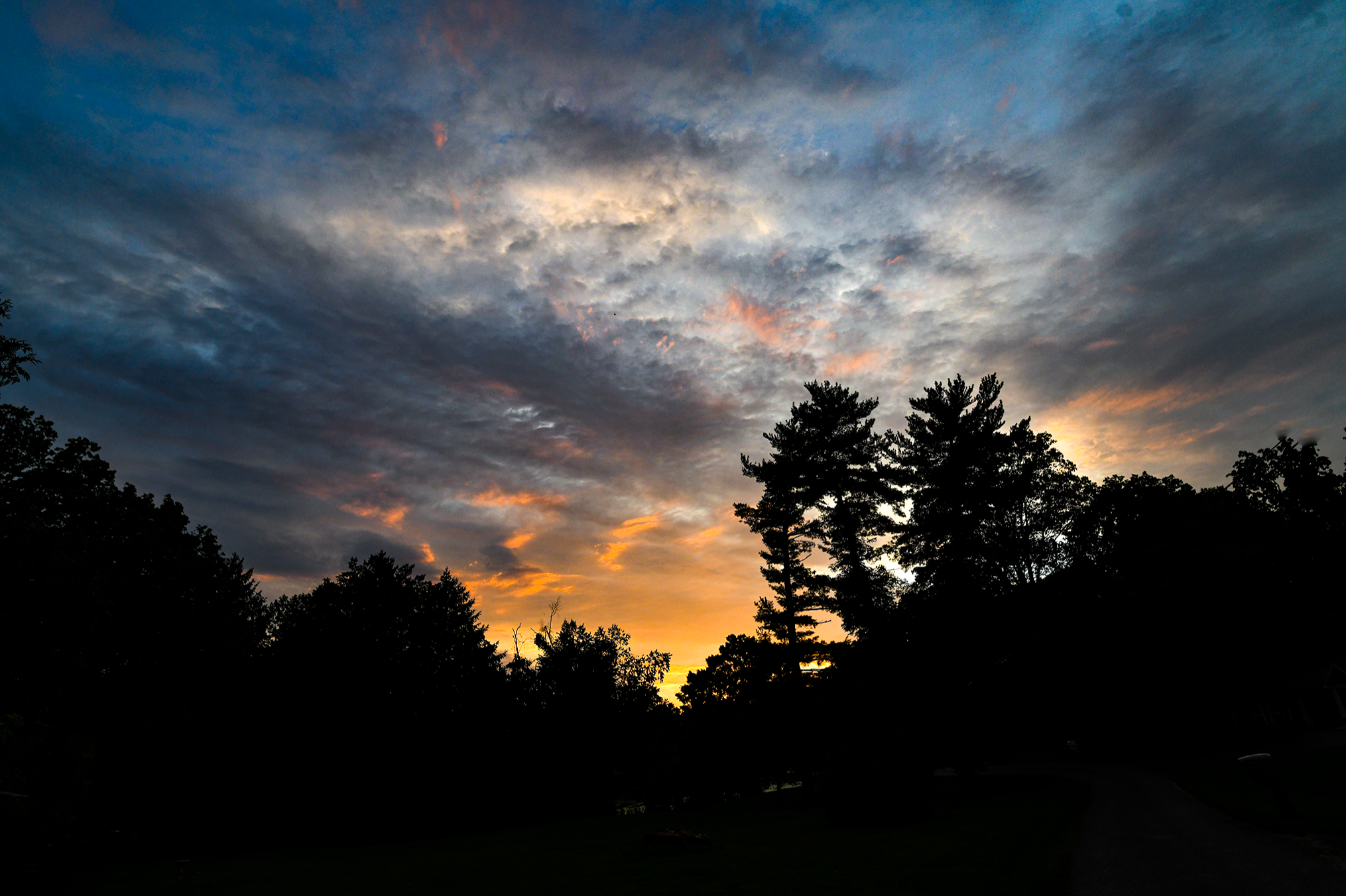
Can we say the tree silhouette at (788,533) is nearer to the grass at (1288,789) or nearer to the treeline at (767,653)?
the treeline at (767,653)

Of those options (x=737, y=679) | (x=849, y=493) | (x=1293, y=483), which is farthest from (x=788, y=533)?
(x=1293, y=483)

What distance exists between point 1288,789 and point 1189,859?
42.2ft

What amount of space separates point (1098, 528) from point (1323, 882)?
53503 mm

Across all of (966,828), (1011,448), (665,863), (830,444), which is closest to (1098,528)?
(1011,448)

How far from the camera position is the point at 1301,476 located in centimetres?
6994

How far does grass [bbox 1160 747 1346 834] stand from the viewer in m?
15.4

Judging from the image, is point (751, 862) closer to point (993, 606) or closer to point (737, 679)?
point (993, 606)

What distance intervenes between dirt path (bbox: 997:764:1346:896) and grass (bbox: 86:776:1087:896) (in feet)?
2.45

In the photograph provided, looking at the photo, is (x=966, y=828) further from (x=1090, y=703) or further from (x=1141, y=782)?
(x=1090, y=703)

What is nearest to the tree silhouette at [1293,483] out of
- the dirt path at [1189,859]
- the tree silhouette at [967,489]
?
the tree silhouette at [967,489]

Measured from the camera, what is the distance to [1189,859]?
1316 cm

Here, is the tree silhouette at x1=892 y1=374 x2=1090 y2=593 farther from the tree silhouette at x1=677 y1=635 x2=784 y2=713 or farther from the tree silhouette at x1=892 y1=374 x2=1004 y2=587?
the tree silhouette at x1=677 y1=635 x2=784 y2=713

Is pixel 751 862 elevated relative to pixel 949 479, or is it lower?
lower

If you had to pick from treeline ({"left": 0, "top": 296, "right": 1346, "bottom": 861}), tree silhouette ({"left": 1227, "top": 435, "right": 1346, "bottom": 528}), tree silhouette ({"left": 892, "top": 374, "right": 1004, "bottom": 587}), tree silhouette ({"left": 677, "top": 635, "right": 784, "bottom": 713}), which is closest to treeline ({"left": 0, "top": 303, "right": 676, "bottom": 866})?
treeline ({"left": 0, "top": 296, "right": 1346, "bottom": 861})
